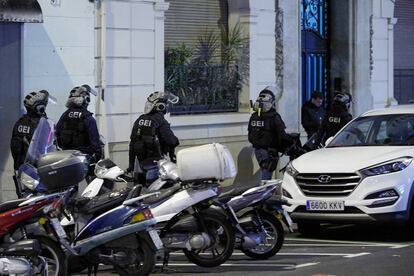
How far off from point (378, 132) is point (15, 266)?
6.44m

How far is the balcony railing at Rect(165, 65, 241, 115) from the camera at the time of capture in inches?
675

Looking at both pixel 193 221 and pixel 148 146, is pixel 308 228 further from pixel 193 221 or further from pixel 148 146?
pixel 193 221

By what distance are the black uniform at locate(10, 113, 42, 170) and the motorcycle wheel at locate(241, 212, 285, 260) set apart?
10.2ft

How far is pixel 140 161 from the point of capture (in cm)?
1317

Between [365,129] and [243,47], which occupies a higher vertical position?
[243,47]

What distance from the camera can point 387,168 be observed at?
40.8ft

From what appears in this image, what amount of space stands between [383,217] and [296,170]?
4.33ft

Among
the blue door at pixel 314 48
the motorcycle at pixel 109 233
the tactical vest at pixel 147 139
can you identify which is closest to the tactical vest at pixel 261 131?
the tactical vest at pixel 147 139

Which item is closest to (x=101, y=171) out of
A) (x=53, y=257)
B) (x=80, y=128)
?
(x=53, y=257)

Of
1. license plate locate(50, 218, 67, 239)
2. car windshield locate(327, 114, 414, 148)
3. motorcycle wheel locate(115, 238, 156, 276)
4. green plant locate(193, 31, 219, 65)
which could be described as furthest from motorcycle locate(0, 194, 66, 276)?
green plant locate(193, 31, 219, 65)

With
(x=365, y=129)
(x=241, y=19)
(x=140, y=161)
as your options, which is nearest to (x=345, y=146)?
(x=365, y=129)

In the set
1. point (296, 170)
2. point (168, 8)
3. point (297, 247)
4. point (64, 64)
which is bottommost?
point (297, 247)

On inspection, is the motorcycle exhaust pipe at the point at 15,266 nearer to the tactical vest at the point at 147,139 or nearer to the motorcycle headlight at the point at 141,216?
the motorcycle headlight at the point at 141,216

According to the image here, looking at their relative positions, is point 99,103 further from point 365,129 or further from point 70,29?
point 365,129
